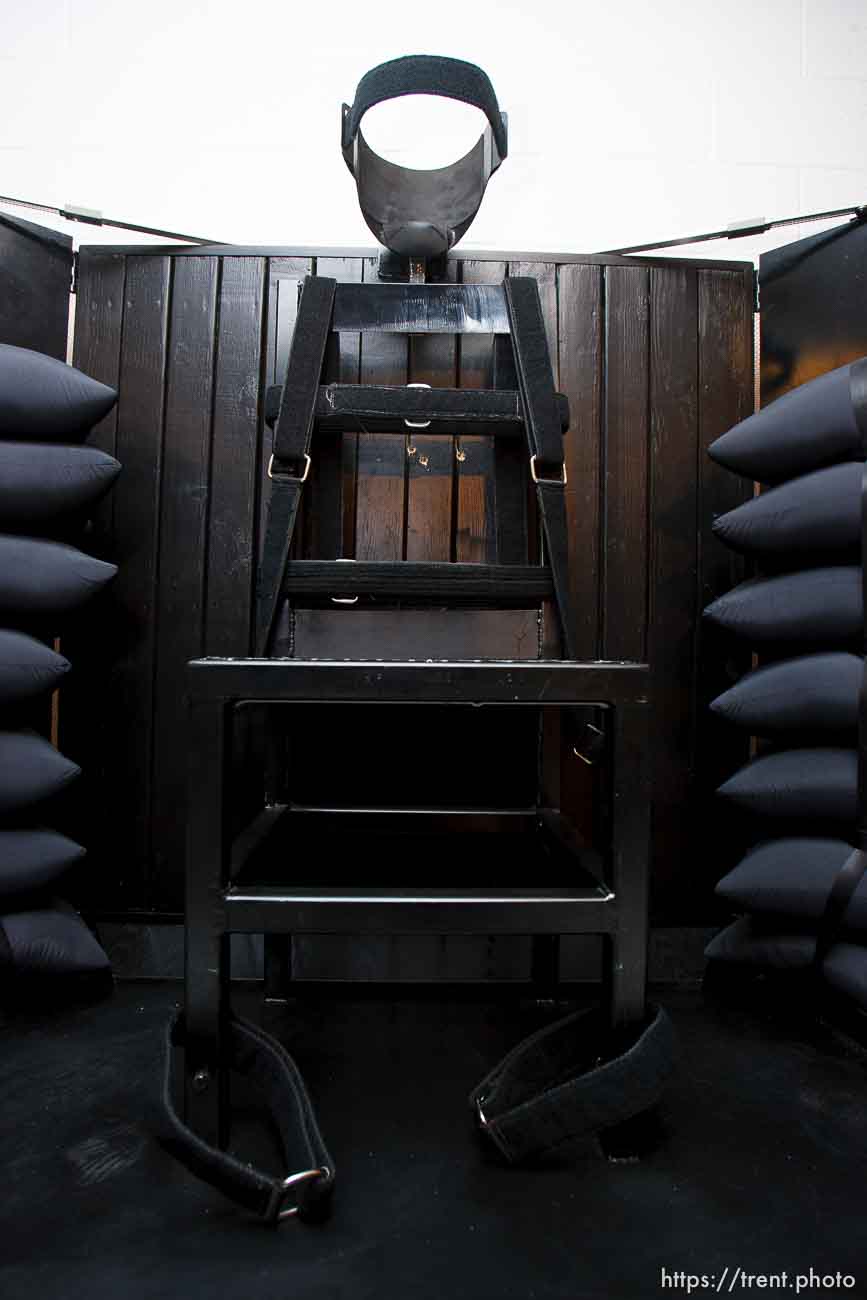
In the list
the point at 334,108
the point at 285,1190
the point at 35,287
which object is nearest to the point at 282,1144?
the point at 285,1190

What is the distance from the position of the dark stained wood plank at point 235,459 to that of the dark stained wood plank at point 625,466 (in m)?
0.67

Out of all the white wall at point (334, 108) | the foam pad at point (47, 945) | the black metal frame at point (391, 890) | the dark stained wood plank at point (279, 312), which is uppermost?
the white wall at point (334, 108)

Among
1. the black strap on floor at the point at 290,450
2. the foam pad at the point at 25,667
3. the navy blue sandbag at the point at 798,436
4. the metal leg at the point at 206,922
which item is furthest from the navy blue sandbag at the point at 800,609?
the foam pad at the point at 25,667

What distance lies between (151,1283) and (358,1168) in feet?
0.74

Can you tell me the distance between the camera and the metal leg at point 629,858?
75 cm

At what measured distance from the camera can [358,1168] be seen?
2.53ft

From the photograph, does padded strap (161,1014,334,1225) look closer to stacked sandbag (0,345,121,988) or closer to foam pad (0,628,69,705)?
stacked sandbag (0,345,121,988)

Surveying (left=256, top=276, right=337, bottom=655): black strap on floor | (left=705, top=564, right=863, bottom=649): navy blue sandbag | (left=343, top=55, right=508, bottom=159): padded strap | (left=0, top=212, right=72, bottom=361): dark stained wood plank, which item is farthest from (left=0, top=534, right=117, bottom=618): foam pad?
(left=705, top=564, right=863, bottom=649): navy blue sandbag

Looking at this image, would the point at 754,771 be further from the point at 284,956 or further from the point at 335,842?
the point at 284,956

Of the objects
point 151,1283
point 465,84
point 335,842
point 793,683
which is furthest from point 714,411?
point 151,1283

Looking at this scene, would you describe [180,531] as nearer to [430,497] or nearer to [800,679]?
[430,497]

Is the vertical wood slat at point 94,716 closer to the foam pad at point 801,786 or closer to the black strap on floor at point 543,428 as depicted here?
the black strap on floor at point 543,428

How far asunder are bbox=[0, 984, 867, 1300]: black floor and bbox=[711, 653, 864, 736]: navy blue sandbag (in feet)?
1.55

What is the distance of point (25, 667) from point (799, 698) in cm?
117
